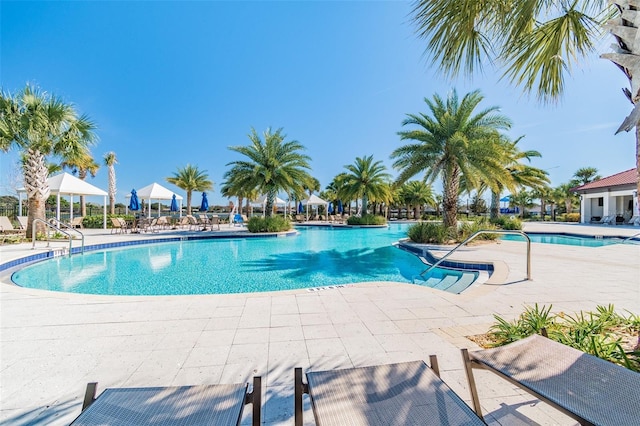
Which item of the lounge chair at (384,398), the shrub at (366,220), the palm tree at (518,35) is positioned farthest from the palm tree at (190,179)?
the lounge chair at (384,398)

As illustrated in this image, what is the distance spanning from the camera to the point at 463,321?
3.45 meters

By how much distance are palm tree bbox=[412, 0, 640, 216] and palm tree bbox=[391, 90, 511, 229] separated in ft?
24.2

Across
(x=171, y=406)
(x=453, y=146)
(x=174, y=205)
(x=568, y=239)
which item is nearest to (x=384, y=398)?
(x=171, y=406)

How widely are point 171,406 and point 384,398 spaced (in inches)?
42.8

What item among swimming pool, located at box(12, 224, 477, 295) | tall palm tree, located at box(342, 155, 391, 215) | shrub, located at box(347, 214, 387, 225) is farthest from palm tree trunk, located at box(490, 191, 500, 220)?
swimming pool, located at box(12, 224, 477, 295)

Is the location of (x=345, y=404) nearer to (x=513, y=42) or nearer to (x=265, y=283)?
(x=513, y=42)

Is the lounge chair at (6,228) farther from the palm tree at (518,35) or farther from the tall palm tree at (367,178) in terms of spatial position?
the tall palm tree at (367,178)

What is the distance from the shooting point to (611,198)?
77.7 ft

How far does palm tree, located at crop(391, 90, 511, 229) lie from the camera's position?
36.4 ft

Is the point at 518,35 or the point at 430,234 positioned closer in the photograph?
the point at 518,35

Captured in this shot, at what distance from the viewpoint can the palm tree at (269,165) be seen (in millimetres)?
16344

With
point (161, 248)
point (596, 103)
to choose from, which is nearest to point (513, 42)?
point (596, 103)

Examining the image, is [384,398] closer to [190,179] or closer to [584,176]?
[190,179]

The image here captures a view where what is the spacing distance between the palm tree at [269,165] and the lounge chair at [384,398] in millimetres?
14934
